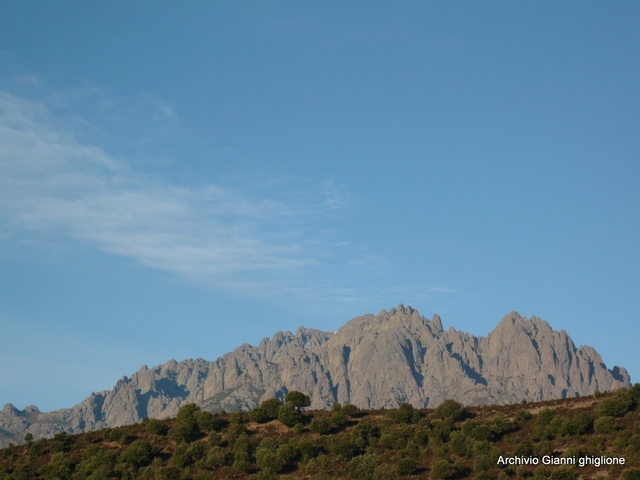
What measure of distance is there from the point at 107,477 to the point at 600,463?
59142mm

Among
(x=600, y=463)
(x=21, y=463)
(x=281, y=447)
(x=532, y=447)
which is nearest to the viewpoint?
(x=600, y=463)

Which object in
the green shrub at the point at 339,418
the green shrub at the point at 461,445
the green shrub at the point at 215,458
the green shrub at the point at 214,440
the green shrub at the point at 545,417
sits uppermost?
the green shrub at the point at 339,418

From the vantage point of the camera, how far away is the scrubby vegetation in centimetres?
8869

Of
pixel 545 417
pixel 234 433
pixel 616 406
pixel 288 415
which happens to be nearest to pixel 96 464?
pixel 234 433

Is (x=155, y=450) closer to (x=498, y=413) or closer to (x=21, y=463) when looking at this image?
(x=21, y=463)

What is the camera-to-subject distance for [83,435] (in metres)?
116

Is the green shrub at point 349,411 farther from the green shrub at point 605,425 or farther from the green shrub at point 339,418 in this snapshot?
the green shrub at point 605,425

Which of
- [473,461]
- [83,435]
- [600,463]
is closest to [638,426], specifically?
[600,463]

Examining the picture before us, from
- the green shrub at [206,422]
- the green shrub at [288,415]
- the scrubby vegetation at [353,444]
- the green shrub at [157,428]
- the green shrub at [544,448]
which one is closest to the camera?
the scrubby vegetation at [353,444]

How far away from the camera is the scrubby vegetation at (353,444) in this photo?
291 feet

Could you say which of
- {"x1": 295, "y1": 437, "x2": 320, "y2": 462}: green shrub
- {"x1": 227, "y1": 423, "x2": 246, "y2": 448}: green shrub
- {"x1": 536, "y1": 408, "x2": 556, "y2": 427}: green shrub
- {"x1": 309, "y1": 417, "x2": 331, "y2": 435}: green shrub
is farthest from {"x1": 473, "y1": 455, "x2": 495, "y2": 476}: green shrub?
{"x1": 227, "y1": 423, "x2": 246, "y2": 448}: green shrub

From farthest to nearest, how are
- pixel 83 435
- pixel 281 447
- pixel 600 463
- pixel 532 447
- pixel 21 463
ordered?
pixel 83 435 → pixel 21 463 → pixel 281 447 → pixel 532 447 → pixel 600 463

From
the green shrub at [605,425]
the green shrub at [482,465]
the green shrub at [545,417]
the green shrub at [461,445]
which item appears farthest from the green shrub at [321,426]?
the green shrub at [605,425]

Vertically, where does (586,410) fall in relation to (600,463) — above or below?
above
